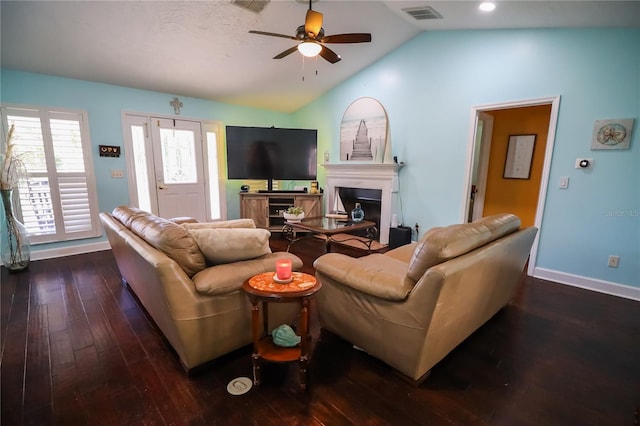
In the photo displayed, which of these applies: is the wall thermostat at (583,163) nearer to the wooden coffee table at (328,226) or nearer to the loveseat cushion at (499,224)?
the loveseat cushion at (499,224)

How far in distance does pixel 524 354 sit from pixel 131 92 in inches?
219

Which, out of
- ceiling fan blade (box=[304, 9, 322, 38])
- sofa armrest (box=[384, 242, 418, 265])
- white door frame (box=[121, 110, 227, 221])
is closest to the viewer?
ceiling fan blade (box=[304, 9, 322, 38])

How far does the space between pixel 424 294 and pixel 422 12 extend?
10.9 feet

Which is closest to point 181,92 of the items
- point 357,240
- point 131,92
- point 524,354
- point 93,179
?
point 131,92

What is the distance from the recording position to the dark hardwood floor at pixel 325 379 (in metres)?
1.39

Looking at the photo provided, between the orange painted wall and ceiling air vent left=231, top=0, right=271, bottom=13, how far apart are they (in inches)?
144

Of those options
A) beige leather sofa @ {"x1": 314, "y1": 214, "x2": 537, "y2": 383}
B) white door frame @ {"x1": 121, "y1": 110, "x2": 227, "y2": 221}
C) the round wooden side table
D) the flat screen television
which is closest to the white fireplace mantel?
the flat screen television

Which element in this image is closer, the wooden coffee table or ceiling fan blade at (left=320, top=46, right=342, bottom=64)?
ceiling fan blade at (left=320, top=46, right=342, bottom=64)

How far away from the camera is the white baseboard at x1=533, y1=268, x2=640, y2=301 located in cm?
273

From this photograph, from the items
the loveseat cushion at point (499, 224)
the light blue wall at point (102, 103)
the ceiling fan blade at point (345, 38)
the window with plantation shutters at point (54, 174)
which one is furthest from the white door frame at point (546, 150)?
the window with plantation shutters at point (54, 174)

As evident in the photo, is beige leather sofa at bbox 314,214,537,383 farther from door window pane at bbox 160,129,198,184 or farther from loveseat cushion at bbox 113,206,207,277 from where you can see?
door window pane at bbox 160,129,198,184

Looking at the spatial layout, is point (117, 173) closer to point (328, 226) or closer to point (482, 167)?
point (328, 226)

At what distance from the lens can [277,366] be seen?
1.74 metres

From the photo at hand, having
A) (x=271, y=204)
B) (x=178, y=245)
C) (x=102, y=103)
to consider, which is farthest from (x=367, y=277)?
(x=102, y=103)
